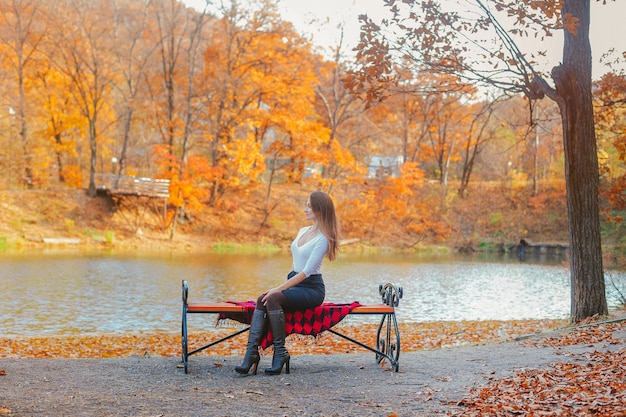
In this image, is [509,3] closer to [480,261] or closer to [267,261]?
[267,261]

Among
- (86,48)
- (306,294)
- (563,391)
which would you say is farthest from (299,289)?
(86,48)

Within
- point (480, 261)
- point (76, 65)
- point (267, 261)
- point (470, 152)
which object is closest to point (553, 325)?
point (267, 261)

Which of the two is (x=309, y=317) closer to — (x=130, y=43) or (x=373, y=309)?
(x=373, y=309)

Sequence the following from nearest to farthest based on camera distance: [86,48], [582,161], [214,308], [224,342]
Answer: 1. [214,308]
2. [582,161]
3. [224,342]
4. [86,48]

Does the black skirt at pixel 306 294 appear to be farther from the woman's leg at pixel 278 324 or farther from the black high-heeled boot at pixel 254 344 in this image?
the black high-heeled boot at pixel 254 344

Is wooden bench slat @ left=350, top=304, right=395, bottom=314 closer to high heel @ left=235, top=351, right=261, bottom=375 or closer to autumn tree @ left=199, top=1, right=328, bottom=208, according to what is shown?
high heel @ left=235, top=351, right=261, bottom=375

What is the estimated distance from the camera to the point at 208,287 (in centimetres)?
1608

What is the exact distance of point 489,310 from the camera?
13656 millimetres

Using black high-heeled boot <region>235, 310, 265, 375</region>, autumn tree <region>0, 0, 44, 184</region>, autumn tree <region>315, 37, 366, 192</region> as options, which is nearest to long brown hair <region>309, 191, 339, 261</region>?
black high-heeled boot <region>235, 310, 265, 375</region>

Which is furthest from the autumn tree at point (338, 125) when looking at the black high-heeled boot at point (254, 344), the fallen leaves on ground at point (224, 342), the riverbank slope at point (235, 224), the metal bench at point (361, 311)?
the black high-heeled boot at point (254, 344)

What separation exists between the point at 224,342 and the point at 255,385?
12.9 feet

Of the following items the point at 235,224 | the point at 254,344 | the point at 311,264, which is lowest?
the point at 254,344

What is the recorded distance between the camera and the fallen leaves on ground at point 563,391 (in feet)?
14.1

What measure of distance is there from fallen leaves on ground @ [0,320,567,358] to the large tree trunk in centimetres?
112
